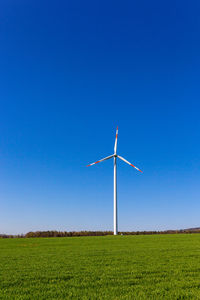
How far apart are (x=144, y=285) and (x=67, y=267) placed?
4.69m

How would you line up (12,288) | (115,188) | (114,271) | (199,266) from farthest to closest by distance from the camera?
1. (115,188)
2. (199,266)
3. (114,271)
4. (12,288)

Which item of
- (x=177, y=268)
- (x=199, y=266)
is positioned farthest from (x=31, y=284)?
(x=199, y=266)

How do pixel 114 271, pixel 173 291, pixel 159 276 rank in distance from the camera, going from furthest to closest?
pixel 114 271 → pixel 159 276 → pixel 173 291

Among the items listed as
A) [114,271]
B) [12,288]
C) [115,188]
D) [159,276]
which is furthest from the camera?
[115,188]

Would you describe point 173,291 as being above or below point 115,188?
below

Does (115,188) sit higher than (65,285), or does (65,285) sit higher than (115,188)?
(115,188)

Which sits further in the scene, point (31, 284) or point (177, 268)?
point (177, 268)

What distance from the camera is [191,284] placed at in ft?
27.2

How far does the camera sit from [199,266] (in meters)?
11.4

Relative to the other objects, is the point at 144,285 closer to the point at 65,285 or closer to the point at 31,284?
the point at 65,285

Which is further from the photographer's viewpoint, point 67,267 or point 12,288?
point 67,267

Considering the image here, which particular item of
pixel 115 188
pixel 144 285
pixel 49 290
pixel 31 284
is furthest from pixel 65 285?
pixel 115 188

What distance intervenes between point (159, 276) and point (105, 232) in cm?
4354

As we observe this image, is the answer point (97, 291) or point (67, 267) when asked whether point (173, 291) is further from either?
point (67, 267)
